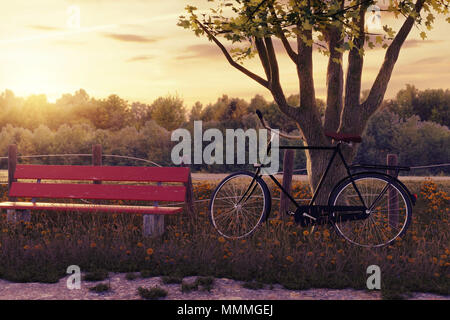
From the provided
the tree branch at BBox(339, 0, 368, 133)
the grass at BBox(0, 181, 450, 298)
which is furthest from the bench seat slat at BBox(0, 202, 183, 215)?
the tree branch at BBox(339, 0, 368, 133)

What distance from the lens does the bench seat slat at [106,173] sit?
9398mm

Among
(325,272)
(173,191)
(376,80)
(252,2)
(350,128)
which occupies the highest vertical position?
(252,2)

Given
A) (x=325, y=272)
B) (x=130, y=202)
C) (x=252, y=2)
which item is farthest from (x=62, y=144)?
(x=325, y=272)

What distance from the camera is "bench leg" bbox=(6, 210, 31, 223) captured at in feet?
32.3

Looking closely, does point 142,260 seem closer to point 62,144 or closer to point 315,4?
point 315,4

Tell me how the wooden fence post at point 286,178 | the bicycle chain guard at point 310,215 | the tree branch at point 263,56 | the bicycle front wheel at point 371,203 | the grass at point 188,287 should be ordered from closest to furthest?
1. the grass at point 188,287
2. the bicycle front wheel at point 371,203
3. the bicycle chain guard at point 310,215
4. the tree branch at point 263,56
5. the wooden fence post at point 286,178

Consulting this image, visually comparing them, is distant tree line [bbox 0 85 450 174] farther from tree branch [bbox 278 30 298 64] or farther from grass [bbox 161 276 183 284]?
grass [bbox 161 276 183 284]

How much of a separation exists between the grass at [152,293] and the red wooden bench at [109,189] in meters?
2.80

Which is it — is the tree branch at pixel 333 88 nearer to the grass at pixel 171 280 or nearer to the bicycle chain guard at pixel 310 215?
the bicycle chain guard at pixel 310 215

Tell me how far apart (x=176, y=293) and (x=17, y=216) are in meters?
5.13

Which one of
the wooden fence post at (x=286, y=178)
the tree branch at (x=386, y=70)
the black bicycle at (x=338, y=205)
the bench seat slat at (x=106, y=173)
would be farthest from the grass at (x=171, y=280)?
the tree branch at (x=386, y=70)

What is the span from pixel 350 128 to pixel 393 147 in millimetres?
17140

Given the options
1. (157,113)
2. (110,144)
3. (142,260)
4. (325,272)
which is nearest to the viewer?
(325,272)

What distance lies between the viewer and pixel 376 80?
922 centimetres
